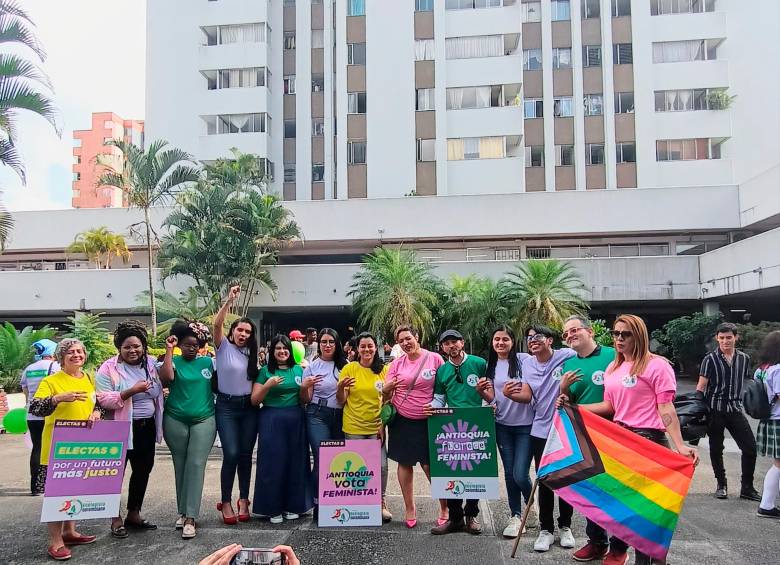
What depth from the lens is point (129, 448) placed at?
523 centimetres

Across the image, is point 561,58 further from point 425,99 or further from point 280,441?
point 280,441

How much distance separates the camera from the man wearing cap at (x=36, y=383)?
6641 millimetres

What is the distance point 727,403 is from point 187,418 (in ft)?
Result: 17.8

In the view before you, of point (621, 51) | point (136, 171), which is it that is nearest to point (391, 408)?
point (136, 171)

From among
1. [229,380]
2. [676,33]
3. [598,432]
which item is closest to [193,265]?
[229,380]

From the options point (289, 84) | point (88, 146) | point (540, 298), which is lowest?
point (540, 298)

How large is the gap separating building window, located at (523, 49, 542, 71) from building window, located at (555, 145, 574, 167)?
4.47 m

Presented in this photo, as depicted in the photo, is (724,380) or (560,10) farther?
(560,10)

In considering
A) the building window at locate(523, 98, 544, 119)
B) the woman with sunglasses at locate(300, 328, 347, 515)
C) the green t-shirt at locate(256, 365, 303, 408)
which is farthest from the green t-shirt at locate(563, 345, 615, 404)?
the building window at locate(523, 98, 544, 119)

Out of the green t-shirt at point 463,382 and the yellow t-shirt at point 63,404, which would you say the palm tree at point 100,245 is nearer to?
the yellow t-shirt at point 63,404

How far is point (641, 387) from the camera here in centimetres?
424

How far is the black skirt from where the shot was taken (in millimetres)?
5469

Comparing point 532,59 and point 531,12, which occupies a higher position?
point 531,12

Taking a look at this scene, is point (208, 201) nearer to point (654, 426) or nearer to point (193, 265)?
point (193, 265)
